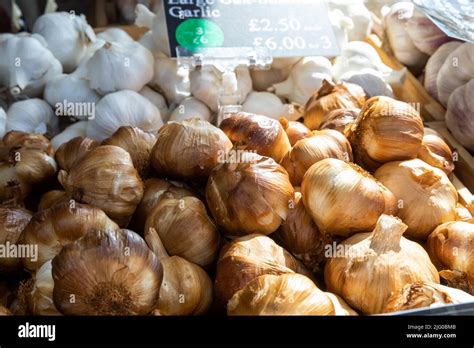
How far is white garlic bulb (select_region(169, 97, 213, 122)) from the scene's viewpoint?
184 cm

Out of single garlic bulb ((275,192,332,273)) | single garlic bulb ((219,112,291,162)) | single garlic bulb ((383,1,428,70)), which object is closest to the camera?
single garlic bulb ((275,192,332,273))

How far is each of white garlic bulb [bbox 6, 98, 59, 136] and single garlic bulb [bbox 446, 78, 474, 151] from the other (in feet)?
4.00

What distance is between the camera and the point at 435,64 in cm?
203

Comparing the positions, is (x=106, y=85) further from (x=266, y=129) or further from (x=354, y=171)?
(x=354, y=171)

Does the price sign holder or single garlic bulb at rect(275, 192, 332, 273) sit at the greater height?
the price sign holder

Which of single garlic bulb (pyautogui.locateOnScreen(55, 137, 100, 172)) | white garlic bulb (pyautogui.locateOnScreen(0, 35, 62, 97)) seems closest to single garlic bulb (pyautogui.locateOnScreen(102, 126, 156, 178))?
single garlic bulb (pyautogui.locateOnScreen(55, 137, 100, 172))

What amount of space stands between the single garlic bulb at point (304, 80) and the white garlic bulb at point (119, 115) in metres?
0.48

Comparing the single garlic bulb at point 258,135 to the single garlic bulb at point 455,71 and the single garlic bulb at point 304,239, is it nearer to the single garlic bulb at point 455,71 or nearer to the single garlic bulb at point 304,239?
the single garlic bulb at point 304,239

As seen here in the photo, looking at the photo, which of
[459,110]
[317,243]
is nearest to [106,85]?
[317,243]

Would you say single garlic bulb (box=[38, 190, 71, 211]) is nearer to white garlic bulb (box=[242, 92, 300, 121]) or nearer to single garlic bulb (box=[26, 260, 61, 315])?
single garlic bulb (box=[26, 260, 61, 315])

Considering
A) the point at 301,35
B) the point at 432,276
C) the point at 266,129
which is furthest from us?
the point at 301,35

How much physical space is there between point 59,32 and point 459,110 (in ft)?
4.40
